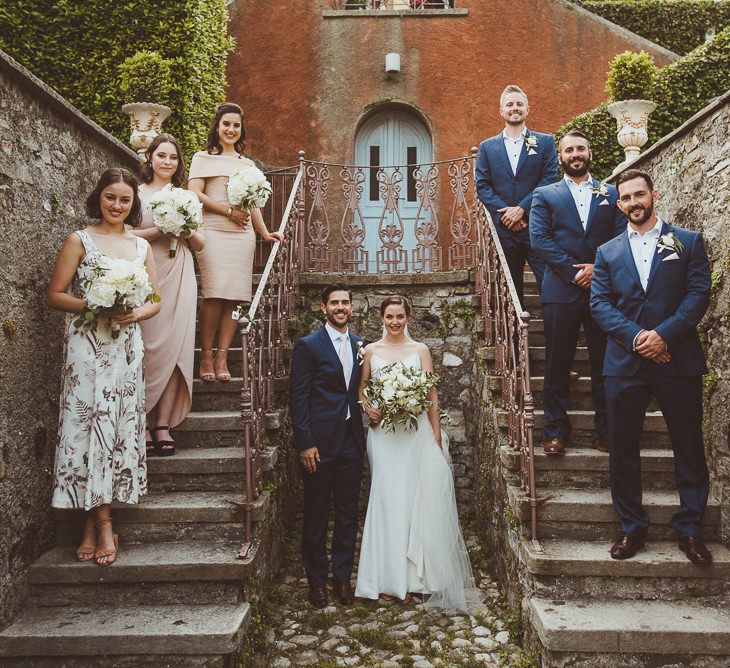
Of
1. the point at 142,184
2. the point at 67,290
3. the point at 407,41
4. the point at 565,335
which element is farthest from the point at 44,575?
the point at 407,41

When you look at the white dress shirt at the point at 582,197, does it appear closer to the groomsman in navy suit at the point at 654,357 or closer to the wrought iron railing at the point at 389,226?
the groomsman in navy suit at the point at 654,357

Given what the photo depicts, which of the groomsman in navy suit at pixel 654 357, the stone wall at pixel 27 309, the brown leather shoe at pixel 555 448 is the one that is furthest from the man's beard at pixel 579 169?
the stone wall at pixel 27 309

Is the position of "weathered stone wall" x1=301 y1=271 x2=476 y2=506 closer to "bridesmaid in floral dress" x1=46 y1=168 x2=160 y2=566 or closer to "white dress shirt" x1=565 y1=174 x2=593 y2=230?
"white dress shirt" x1=565 y1=174 x2=593 y2=230

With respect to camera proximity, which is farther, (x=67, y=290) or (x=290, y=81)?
(x=290, y=81)

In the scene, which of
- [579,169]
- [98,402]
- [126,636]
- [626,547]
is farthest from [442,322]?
[126,636]

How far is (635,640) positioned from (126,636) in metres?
2.50

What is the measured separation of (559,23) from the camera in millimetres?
9773

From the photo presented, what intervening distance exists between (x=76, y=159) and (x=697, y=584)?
14.9 feet

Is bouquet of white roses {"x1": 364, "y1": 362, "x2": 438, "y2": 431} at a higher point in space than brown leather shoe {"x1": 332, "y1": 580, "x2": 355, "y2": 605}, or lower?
higher

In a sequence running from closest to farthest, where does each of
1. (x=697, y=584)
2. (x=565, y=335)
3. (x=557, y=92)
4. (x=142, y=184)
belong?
(x=697, y=584)
(x=565, y=335)
(x=142, y=184)
(x=557, y=92)

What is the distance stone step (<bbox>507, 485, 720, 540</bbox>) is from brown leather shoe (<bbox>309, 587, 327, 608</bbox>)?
4.47 ft

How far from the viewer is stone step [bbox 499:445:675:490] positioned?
409cm

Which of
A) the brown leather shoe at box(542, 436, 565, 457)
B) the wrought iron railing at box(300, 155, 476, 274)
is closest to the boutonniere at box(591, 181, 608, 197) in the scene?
the brown leather shoe at box(542, 436, 565, 457)

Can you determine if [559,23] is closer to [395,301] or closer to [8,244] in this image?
[395,301]
